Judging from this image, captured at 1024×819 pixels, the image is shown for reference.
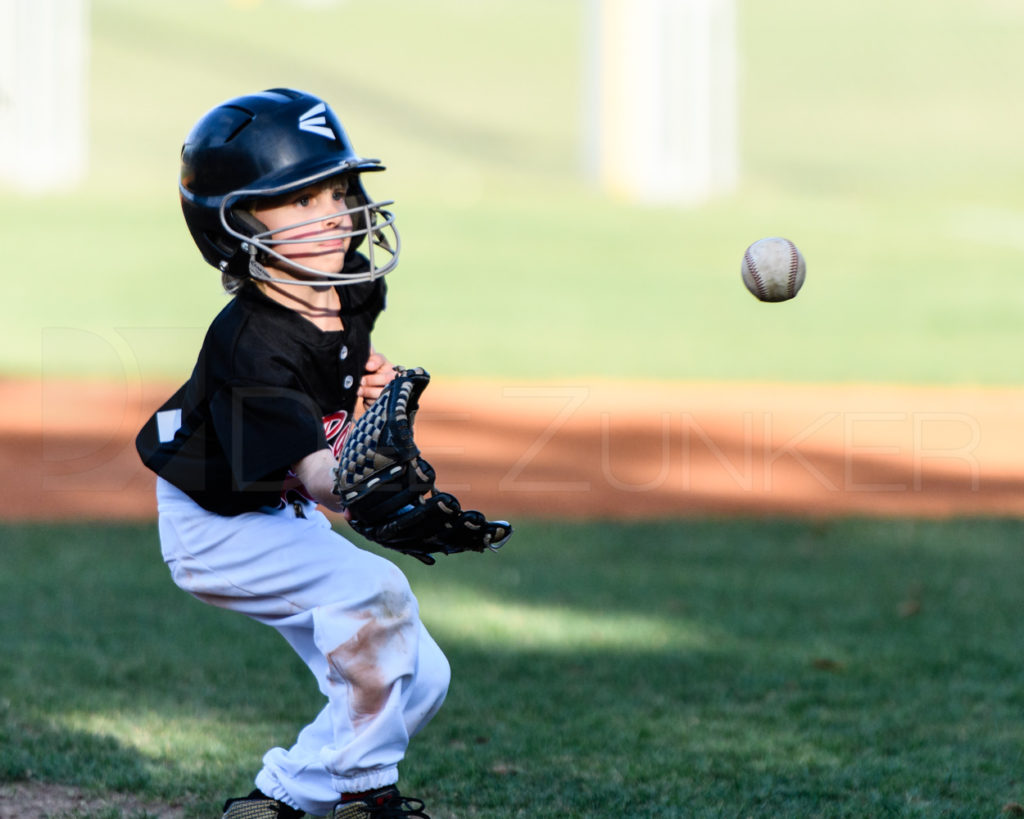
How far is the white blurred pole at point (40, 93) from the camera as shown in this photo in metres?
29.6

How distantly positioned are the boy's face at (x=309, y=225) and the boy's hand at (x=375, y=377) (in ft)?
1.35

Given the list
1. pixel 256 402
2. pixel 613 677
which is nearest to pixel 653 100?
pixel 613 677

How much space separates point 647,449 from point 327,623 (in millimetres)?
6968

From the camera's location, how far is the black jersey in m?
3.07

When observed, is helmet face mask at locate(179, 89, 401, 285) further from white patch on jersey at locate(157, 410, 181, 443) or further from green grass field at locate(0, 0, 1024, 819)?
green grass field at locate(0, 0, 1024, 819)

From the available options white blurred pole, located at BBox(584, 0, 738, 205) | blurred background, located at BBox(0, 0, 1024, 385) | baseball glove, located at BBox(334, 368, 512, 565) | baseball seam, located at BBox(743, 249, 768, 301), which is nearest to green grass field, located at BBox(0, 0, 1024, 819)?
blurred background, located at BBox(0, 0, 1024, 385)

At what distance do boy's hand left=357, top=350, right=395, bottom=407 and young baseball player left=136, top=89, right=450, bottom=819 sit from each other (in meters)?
0.19

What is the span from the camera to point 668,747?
4.28m

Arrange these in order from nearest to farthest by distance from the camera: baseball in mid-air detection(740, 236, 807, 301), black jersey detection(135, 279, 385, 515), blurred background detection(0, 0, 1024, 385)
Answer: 1. black jersey detection(135, 279, 385, 515)
2. baseball in mid-air detection(740, 236, 807, 301)
3. blurred background detection(0, 0, 1024, 385)

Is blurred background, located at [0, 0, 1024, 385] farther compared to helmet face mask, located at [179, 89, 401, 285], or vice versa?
blurred background, located at [0, 0, 1024, 385]

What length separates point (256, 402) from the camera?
122 inches

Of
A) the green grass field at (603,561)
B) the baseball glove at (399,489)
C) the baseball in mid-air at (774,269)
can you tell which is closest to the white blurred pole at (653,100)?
the green grass field at (603,561)

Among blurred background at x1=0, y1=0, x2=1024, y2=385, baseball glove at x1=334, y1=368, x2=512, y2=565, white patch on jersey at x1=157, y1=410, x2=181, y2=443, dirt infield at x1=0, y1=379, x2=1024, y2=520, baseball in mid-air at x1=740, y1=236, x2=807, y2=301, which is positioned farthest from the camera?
blurred background at x1=0, y1=0, x2=1024, y2=385

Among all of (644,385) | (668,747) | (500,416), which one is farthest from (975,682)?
(644,385)
